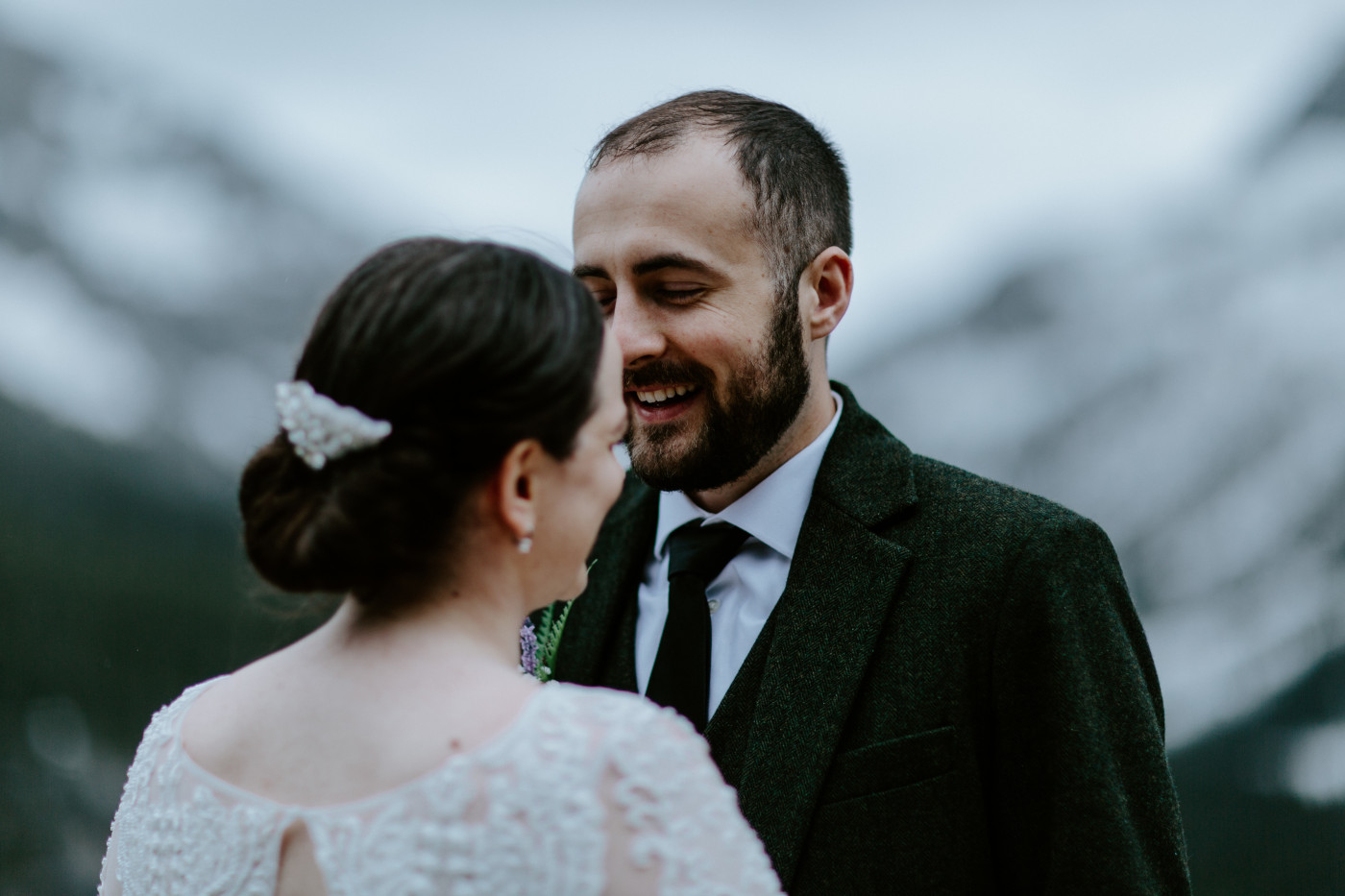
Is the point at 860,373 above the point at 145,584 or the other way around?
above

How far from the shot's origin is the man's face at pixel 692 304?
1999 millimetres

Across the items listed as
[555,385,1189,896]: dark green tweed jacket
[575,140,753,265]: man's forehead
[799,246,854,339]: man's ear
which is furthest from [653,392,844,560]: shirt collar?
[575,140,753,265]: man's forehead

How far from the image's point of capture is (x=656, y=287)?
6.67 feet

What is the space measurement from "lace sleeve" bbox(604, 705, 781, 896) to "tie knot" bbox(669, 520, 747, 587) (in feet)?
3.06

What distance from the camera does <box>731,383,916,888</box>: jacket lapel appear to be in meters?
1.68

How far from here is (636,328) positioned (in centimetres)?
201

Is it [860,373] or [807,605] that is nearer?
[807,605]

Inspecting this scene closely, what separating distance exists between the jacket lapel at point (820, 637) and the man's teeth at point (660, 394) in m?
0.33

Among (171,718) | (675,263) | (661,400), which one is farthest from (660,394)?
(171,718)

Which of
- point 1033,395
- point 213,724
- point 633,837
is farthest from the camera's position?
point 1033,395

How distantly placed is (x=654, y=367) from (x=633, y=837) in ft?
3.74

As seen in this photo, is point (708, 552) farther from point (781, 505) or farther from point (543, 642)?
point (543, 642)

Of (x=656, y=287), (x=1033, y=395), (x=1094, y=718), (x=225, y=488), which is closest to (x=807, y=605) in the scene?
(x=1094, y=718)

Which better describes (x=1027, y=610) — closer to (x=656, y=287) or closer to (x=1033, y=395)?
(x=656, y=287)
